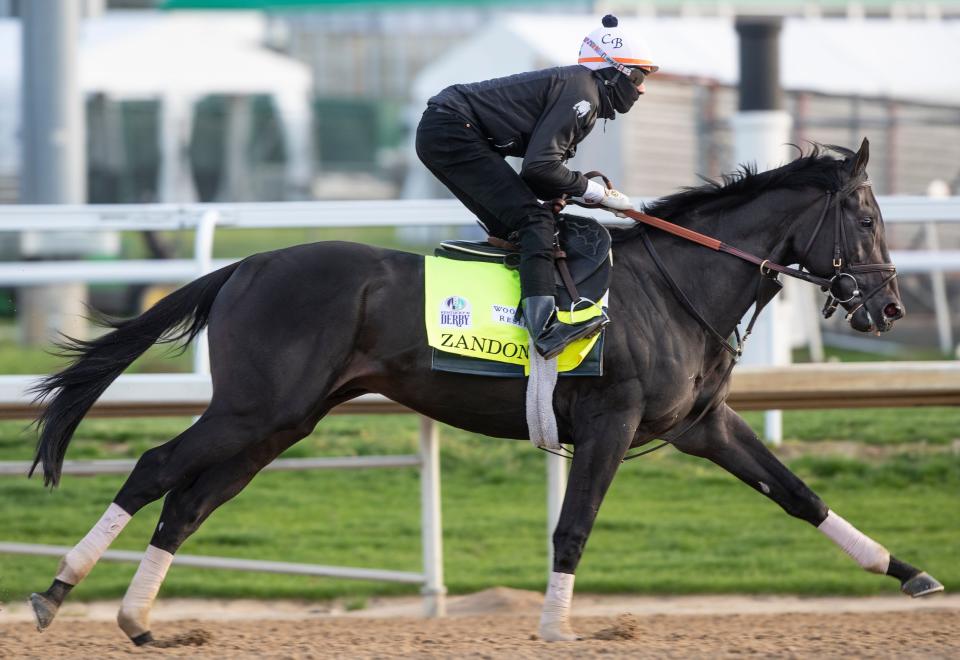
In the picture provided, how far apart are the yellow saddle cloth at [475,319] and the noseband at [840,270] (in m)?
0.89

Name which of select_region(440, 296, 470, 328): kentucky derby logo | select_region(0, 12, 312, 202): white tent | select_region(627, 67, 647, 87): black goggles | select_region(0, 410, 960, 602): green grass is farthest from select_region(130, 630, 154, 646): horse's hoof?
select_region(0, 12, 312, 202): white tent

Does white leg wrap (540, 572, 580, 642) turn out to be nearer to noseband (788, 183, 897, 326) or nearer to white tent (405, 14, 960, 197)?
noseband (788, 183, 897, 326)

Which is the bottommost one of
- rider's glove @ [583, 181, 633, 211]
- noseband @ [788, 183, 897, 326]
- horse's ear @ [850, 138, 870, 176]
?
noseband @ [788, 183, 897, 326]

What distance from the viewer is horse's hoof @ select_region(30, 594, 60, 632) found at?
4984mm

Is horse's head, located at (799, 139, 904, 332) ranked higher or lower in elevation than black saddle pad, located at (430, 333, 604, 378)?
higher

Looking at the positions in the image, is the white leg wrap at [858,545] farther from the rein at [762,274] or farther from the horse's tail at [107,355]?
the horse's tail at [107,355]

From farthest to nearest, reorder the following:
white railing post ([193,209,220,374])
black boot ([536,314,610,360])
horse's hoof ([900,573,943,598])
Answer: white railing post ([193,209,220,374]) → horse's hoof ([900,573,943,598]) → black boot ([536,314,610,360])

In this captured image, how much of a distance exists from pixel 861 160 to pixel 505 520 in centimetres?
328

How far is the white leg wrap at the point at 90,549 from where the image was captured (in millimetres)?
5074

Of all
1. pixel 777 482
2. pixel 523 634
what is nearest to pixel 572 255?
pixel 777 482

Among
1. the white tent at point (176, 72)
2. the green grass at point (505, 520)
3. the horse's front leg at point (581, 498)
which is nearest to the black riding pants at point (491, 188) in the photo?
the horse's front leg at point (581, 498)

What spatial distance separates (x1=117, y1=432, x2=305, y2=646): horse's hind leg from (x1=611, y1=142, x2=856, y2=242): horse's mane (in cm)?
172

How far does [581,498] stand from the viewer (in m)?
5.08

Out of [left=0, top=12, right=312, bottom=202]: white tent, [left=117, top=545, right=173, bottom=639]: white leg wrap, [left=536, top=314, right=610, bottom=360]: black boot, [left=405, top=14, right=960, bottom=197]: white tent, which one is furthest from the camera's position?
[left=0, top=12, right=312, bottom=202]: white tent
